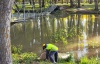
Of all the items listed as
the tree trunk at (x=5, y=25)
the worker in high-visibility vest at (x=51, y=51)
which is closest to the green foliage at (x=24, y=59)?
the worker in high-visibility vest at (x=51, y=51)

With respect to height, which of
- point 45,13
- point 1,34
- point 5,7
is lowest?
point 45,13

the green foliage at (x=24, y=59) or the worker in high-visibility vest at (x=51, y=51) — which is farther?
the worker in high-visibility vest at (x=51, y=51)

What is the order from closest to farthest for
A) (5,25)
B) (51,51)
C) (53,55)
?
(5,25), (51,51), (53,55)

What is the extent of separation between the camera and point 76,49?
1506 cm

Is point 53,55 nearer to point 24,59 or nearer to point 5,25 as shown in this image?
point 24,59

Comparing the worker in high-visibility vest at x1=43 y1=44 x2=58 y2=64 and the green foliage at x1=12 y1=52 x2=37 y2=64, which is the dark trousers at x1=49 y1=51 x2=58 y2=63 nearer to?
the worker in high-visibility vest at x1=43 y1=44 x2=58 y2=64

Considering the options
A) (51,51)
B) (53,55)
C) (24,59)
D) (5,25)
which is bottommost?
(24,59)

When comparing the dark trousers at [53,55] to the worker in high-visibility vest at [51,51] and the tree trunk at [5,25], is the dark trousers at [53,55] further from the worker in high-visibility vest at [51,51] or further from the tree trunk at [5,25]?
the tree trunk at [5,25]

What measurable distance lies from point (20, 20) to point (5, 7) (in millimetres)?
24245

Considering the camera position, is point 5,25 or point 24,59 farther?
point 24,59

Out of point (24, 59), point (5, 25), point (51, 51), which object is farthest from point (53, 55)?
point (5, 25)

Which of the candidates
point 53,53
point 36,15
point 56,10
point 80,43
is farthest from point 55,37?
point 56,10

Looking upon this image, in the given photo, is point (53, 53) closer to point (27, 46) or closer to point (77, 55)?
point (77, 55)

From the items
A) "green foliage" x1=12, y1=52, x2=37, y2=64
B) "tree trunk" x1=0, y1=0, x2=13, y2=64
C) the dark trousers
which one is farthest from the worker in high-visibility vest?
"tree trunk" x1=0, y1=0, x2=13, y2=64
